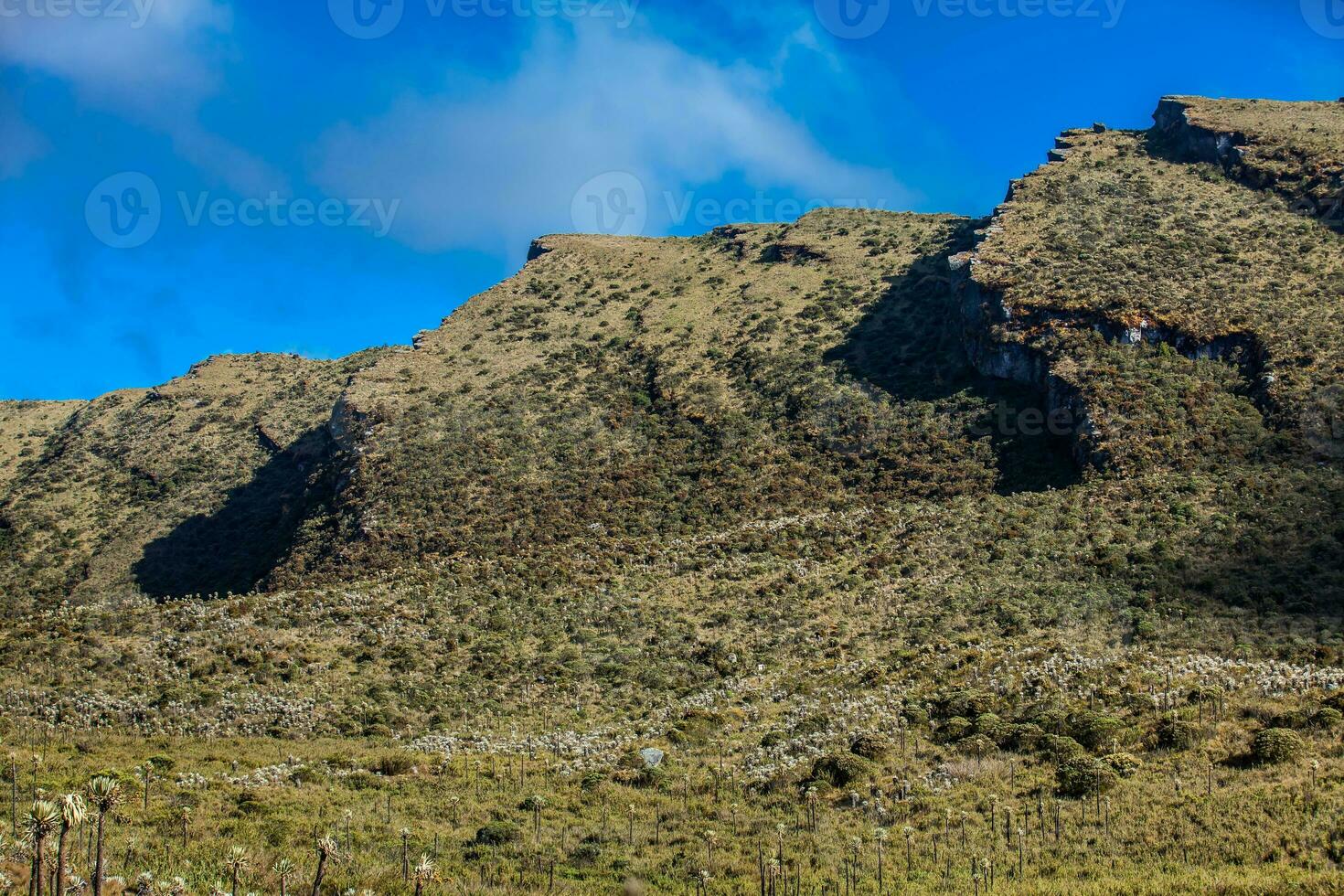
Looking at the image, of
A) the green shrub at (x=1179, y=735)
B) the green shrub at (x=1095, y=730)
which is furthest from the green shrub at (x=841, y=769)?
the green shrub at (x=1179, y=735)

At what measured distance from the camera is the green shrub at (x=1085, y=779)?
2723 centimetres

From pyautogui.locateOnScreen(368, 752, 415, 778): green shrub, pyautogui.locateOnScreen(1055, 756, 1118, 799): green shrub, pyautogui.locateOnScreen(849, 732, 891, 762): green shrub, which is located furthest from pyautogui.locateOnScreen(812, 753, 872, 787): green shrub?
pyautogui.locateOnScreen(368, 752, 415, 778): green shrub

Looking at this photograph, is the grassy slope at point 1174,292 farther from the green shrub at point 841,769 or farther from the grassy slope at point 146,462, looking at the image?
the grassy slope at point 146,462

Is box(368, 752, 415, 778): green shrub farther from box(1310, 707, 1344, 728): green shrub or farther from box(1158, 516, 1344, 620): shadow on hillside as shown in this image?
box(1158, 516, 1344, 620): shadow on hillside

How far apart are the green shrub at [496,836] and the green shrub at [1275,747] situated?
21103mm

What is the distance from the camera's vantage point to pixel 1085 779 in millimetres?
27531

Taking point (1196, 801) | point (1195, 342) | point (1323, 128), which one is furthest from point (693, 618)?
point (1323, 128)

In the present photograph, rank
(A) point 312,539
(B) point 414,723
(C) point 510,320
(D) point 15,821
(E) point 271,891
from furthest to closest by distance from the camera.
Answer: (C) point 510,320 → (A) point 312,539 → (B) point 414,723 → (D) point 15,821 → (E) point 271,891

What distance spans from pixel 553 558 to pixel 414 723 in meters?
18.8

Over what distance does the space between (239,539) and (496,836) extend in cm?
5897

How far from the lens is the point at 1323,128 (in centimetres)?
8456

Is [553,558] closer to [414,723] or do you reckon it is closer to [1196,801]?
[414,723]

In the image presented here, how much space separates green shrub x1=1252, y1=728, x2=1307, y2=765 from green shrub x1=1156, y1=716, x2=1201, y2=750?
70.2 inches

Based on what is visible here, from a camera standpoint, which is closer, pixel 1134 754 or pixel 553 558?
pixel 1134 754
